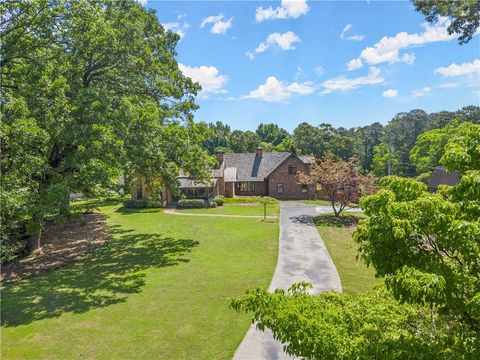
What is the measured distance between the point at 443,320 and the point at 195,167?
17.2m

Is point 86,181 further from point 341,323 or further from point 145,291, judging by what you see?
point 341,323

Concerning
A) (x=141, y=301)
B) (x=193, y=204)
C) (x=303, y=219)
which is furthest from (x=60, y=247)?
(x=303, y=219)

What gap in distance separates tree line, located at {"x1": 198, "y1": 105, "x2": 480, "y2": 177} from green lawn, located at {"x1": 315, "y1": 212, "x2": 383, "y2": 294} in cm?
3174

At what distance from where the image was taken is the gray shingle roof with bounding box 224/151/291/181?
154 ft

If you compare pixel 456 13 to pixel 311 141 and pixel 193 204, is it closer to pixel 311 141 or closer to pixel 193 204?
pixel 193 204

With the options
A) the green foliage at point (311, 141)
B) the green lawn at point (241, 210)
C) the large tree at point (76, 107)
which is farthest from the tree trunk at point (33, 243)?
the green foliage at point (311, 141)

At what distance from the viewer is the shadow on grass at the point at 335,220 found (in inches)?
1070

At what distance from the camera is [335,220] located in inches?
1133

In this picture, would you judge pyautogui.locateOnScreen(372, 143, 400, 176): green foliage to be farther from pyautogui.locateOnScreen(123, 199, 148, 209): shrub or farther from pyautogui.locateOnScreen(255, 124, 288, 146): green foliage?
pyautogui.locateOnScreen(123, 199, 148, 209): shrub

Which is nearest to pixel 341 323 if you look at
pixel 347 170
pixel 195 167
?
pixel 195 167

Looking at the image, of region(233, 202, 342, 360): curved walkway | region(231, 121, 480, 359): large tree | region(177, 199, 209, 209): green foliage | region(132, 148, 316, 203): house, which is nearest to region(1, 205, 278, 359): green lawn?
region(233, 202, 342, 360): curved walkway

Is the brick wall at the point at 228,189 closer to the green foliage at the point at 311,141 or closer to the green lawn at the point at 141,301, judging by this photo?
the green lawn at the point at 141,301

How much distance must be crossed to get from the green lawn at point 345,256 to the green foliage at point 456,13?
11.8m

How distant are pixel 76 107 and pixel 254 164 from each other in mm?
34523
